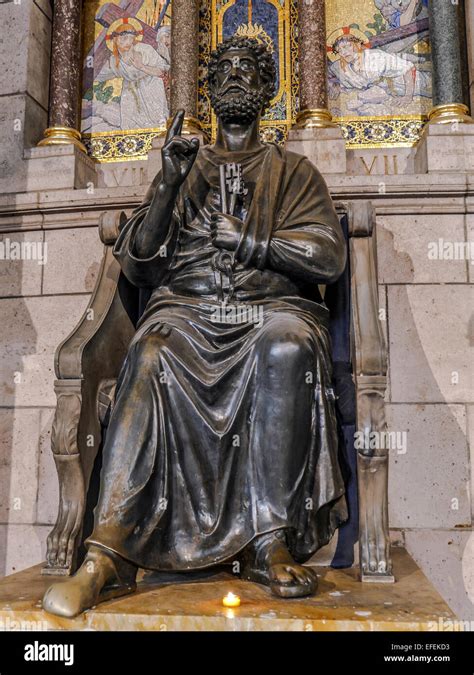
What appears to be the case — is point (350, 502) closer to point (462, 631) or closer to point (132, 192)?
point (462, 631)

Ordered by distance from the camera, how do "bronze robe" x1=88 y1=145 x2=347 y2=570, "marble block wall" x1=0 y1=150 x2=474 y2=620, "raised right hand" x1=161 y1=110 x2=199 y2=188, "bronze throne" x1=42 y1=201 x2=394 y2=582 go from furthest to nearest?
"marble block wall" x1=0 y1=150 x2=474 y2=620 → "raised right hand" x1=161 y1=110 x2=199 y2=188 → "bronze throne" x1=42 y1=201 x2=394 y2=582 → "bronze robe" x1=88 y1=145 x2=347 y2=570

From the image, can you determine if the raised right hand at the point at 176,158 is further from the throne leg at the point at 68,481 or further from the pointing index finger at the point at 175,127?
the throne leg at the point at 68,481

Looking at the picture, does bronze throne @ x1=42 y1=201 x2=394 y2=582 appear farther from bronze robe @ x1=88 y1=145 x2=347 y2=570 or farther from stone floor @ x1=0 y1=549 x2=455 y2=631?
stone floor @ x1=0 y1=549 x2=455 y2=631

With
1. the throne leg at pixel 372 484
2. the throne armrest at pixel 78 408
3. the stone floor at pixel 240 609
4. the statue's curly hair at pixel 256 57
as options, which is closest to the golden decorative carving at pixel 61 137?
the statue's curly hair at pixel 256 57

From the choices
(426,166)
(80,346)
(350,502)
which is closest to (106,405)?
(80,346)

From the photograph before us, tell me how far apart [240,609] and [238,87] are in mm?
2380

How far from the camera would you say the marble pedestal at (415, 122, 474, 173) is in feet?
14.1

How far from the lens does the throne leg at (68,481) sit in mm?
2902

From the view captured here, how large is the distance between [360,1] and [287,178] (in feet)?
8.56

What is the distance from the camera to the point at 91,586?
7.46ft

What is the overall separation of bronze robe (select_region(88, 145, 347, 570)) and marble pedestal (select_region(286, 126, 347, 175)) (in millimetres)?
1460

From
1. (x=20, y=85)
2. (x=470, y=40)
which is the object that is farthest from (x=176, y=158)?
(x=470, y=40)

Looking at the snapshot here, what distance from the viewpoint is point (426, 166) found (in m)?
4.37

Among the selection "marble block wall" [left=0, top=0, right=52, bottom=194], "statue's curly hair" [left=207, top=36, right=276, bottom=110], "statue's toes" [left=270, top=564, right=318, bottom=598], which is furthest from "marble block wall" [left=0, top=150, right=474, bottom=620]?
"statue's toes" [left=270, top=564, right=318, bottom=598]
